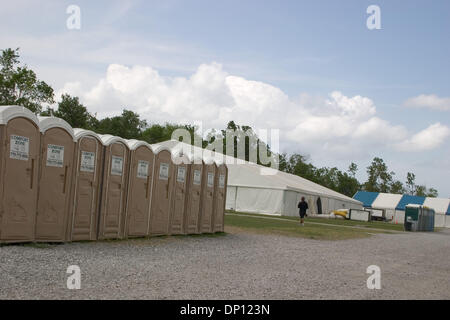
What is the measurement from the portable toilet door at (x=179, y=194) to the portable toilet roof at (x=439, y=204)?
181 feet

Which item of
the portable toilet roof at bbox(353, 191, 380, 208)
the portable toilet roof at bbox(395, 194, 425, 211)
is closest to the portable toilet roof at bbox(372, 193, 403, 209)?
the portable toilet roof at bbox(395, 194, 425, 211)

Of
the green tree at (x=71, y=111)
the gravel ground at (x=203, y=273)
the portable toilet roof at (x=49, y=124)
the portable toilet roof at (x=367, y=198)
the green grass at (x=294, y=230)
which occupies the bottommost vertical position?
the green grass at (x=294, y=230)

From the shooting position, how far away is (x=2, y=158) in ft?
32.5

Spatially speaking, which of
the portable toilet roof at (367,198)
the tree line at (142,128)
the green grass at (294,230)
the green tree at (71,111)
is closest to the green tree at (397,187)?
the tree line at (142,128)

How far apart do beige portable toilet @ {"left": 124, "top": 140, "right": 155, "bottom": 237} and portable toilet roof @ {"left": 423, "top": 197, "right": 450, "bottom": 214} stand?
188ft

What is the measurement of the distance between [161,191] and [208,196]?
3018 millimetres

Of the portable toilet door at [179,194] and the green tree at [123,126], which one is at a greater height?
the green tree at [123,126]

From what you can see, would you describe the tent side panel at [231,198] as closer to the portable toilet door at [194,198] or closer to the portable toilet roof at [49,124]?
the portable toilet door at [194,198]

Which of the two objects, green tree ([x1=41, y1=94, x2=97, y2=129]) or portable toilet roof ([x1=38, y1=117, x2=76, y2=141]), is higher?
green tree ([x1=41, y1=94, x2=97, y2=129])

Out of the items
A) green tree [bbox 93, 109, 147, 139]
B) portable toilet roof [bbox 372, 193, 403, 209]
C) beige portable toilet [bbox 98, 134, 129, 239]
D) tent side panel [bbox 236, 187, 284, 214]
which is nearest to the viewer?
beige portable toilet [bbox 98, 134, 129, 239]

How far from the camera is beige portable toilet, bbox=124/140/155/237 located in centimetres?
1355

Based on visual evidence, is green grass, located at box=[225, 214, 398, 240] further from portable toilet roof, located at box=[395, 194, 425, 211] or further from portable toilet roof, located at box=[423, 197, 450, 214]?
portable toilet roof, located at box=[423, 197, 450, 214]

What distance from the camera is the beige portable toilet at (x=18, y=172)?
392 inches
